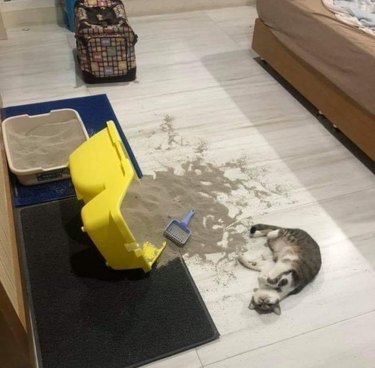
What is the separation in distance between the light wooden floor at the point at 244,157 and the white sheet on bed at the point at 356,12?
0.54 metres

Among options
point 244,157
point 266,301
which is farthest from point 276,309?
point 244,157

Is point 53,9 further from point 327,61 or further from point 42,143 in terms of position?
point 327,61

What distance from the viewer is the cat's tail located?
160cm

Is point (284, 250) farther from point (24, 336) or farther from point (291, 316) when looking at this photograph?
point (24, 336)

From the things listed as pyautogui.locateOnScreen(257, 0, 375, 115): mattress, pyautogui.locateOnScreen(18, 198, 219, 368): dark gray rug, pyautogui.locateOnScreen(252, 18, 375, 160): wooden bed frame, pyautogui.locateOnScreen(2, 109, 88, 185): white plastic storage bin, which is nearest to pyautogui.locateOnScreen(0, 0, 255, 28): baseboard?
pyautogui.locateOnScreen(252, 18, 375, 160): wooden bed frame

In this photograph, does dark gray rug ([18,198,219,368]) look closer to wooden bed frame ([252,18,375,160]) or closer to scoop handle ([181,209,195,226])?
scoop handle ([181,209,195,226])

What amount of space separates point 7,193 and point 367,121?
5.22ft

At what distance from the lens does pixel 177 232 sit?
1562 millimetres

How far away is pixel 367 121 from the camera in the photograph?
1.89 m

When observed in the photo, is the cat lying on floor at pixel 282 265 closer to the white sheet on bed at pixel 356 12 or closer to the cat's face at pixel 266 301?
the cat's face at pixel 266 301

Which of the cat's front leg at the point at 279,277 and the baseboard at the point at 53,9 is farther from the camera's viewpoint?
the baseboard at the point at 53,9

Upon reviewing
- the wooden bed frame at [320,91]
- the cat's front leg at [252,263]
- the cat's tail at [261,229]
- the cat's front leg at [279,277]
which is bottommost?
the cat's front leg at [252,263]

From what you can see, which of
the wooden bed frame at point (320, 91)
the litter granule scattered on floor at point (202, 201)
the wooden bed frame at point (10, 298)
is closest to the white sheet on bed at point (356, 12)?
the wooden bed frame at point (320, 91)

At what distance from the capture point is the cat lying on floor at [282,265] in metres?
1.38
